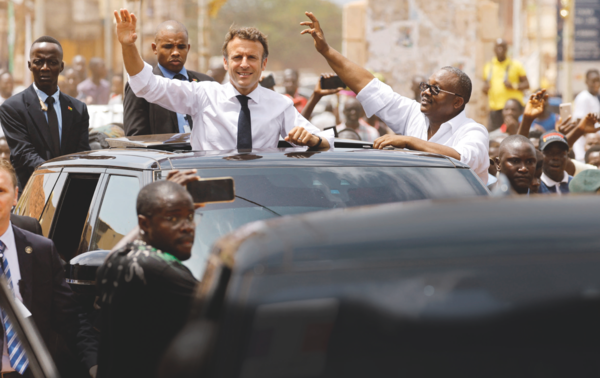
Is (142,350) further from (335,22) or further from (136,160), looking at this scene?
(335,22)

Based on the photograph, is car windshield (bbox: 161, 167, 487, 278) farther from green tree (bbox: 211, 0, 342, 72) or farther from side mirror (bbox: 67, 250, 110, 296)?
green tree (bbox: 211, 0, 342, 72)

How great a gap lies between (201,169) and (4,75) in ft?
37.6

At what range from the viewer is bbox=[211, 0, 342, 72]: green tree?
103000 millimetres

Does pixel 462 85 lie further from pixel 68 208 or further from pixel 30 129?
pixel 30 129

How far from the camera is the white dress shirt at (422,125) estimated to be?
4738mm

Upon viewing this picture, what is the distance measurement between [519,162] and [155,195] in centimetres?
343

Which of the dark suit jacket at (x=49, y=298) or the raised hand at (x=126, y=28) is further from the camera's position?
the raised hand at (x=126, y=28)

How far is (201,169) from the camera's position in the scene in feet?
12.0

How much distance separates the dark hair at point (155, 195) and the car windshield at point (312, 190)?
0.49 metres

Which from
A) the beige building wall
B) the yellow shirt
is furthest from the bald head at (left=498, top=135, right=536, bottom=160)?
the beige building wall

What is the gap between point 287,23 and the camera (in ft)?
347

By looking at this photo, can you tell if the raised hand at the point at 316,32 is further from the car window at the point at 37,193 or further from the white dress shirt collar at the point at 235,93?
the car window at the point at 37,193

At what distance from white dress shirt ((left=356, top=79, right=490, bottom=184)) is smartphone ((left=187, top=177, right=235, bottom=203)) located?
1.93m

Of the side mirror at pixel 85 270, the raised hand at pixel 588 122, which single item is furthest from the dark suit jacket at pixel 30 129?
the raised hand at pixel 588 122
